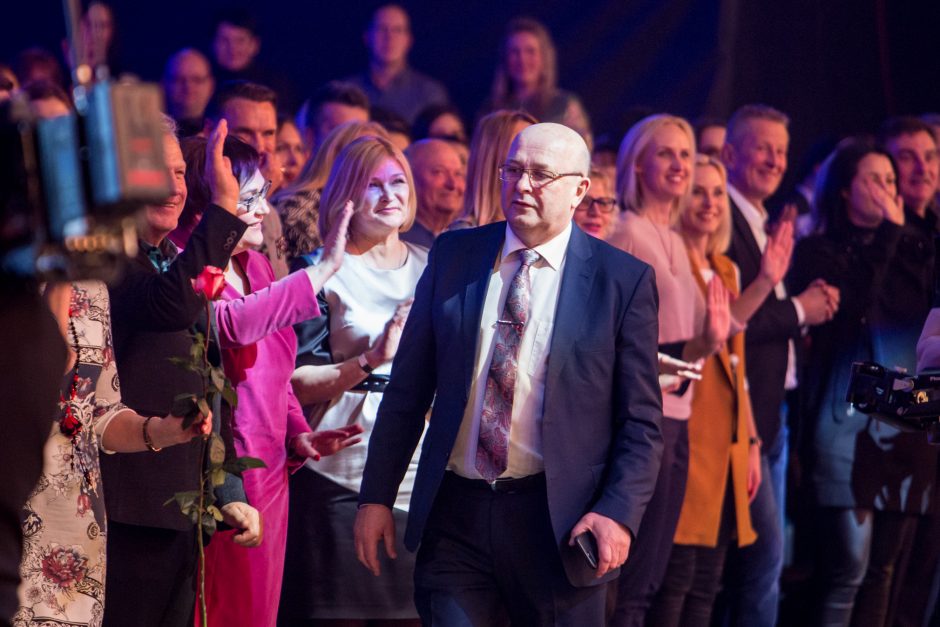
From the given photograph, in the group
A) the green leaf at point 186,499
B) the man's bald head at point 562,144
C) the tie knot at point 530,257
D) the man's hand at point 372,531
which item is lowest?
the man's hand at point 372,531

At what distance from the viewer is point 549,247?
3.49 meters

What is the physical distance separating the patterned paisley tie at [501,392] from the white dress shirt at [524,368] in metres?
0.01

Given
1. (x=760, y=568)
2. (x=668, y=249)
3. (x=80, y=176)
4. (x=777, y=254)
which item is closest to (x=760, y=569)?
(x=760, y=568)

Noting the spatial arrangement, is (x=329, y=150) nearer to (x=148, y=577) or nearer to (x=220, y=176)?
(x=220, y=176)

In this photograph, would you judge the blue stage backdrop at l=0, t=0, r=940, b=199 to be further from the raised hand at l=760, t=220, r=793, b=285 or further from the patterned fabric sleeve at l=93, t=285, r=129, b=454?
the patterned fabric sleeve at l=93, t=285, r=129, b=454

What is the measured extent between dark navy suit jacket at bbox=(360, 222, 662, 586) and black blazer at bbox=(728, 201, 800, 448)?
179 cm

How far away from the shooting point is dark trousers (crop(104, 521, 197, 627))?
131 inches

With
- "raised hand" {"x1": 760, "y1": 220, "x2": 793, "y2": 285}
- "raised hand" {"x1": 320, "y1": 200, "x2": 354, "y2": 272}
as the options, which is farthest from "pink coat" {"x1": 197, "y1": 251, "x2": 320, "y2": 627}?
"raised hand" {"x1": 760, "y1": 220, "x2": 793, "y2": 285}

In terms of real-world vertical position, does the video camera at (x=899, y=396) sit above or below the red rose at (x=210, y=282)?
below

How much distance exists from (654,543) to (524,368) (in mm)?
1362

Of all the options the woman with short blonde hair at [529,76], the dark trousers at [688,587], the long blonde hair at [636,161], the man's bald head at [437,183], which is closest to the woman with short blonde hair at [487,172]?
the man's bald head at [437,183]

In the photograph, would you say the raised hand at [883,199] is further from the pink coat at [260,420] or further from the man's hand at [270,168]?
the pink coat at [260,420]

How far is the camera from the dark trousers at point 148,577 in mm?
3320

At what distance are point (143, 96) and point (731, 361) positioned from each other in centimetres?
346
